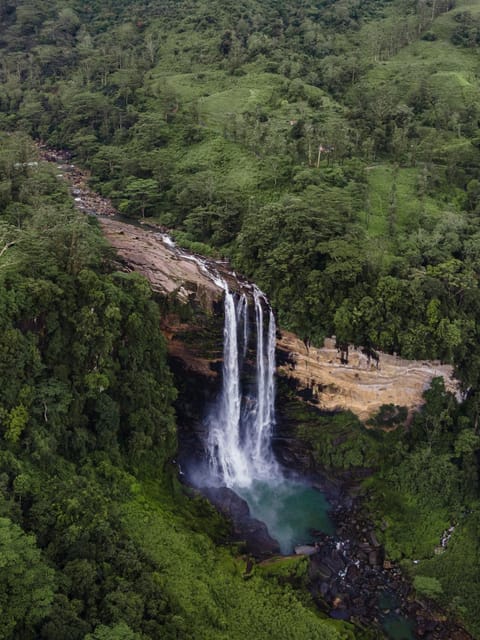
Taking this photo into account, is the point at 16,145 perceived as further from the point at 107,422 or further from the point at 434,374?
the point at 434,374

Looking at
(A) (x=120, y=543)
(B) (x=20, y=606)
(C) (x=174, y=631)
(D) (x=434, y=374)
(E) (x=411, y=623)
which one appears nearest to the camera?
(B) (x=20, y=606)

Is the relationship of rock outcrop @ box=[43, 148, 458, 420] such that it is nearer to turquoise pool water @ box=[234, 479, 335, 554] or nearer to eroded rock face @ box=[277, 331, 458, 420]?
eroded rock face @ box=[277, 331, 458, 420]

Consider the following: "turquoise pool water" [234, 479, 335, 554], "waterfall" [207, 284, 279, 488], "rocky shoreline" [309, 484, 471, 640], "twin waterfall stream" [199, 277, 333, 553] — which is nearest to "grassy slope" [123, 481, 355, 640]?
"rocky shoreline" [309, 484, 471, 640]

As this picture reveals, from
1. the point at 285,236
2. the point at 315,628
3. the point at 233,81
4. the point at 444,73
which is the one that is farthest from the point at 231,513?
the point at 444,73

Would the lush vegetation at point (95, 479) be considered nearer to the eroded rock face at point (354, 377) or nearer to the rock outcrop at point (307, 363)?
the rock outcrop at point (307, 363)

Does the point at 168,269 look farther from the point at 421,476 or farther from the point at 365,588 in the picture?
the point at 365,588

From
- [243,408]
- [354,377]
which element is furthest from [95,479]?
[354,377]
